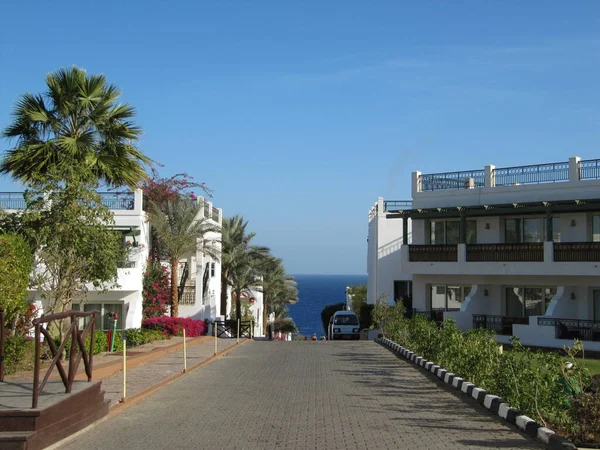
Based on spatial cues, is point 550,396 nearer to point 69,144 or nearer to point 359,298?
point 69,144

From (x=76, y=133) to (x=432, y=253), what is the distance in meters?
20.5

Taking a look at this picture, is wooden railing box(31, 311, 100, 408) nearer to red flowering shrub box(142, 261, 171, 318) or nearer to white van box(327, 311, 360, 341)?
red flowering shrub box(142, 261, 171, 318)

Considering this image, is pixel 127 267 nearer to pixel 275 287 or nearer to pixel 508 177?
pixel 508 177

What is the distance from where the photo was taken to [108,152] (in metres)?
24.2

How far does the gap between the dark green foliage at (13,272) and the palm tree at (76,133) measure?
4.59 meters

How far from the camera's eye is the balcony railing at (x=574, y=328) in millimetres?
31048

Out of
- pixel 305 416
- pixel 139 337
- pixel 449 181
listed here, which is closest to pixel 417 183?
pixel 449 181

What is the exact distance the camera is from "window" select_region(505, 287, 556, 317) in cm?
3594

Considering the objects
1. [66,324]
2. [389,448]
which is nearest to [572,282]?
[66,324]

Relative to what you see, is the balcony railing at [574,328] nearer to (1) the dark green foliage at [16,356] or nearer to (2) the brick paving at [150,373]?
(2) the brick paving at [150,373]

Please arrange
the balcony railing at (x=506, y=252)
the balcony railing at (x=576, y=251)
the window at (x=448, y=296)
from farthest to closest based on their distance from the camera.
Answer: the window at (x=448, y=296) → the balcony railing at (x=506, y=252) → the balcony railing at (x=576, y=251)

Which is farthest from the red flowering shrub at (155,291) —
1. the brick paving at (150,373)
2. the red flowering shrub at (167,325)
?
the brick paving at (150,373)

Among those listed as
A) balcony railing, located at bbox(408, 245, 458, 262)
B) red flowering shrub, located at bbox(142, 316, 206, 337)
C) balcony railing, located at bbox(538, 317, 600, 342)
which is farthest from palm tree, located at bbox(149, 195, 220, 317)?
balcony railing, located at bbox(538, 317, 600, 342)

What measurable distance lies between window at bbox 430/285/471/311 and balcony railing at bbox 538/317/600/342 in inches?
286
